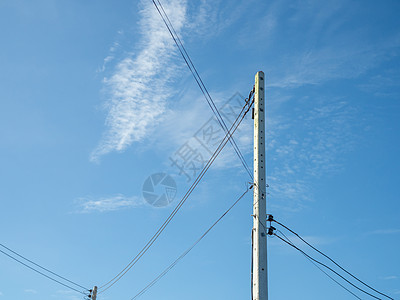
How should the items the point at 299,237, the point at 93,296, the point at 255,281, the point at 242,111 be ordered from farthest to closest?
the point at 93,296, the point at 242,111, the point at 299,237, the point at 255,281

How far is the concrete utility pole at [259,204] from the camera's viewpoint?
1075 centimetres

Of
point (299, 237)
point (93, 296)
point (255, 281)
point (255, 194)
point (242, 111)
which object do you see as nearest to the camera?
point (255, 281)

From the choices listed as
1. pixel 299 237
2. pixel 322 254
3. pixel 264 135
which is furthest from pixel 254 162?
pixel 322 254

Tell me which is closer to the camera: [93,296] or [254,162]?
[254,162]

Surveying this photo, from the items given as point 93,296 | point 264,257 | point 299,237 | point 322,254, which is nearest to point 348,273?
point 322,254

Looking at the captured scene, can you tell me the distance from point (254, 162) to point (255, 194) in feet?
3.24

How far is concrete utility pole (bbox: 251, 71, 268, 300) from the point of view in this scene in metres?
10.8

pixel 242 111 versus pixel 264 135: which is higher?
pixel 242 111

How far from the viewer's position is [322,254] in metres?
13.9

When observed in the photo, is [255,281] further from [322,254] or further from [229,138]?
[229,138]

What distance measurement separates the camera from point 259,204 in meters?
11.8

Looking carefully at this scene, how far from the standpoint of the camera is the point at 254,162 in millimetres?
12336

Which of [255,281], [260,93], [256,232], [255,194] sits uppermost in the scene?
[260,93]

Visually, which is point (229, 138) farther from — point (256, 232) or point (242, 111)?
point (256, 232)
